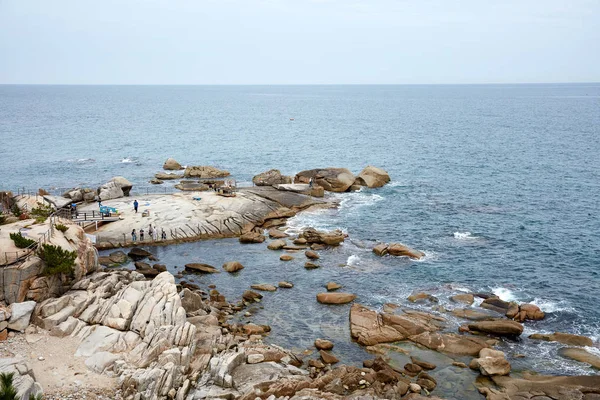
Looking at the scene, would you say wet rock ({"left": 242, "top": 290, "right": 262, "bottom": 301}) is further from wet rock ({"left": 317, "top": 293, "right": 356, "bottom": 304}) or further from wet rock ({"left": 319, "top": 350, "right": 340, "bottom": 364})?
wet rock ({"left": 319, "top": 350, "right": 340, "bottom": 364})

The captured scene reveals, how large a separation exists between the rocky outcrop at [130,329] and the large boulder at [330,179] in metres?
49.7

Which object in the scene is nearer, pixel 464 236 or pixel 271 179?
pixel 464 236

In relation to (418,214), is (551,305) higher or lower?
lower

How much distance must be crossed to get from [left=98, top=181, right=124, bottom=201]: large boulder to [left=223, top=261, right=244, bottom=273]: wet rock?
96.9 ft

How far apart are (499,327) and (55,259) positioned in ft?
124

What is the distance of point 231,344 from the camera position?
42094 millimetres

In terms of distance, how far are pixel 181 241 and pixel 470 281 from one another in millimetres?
36109

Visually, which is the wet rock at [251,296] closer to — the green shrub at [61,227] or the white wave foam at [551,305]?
the green shrub at [61,227]

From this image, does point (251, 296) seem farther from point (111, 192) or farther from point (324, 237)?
point (111, 192)

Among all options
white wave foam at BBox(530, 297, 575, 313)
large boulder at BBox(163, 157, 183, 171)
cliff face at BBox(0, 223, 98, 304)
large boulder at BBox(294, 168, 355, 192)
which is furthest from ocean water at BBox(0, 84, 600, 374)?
cliff face at BBox(0, 223, 98, 304)

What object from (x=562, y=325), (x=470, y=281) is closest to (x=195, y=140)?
(x=470, y=281)

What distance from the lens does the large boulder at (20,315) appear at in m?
39.2

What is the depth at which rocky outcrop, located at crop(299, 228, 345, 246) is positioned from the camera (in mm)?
66938

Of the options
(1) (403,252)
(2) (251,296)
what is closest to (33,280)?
(2) (251,296)
